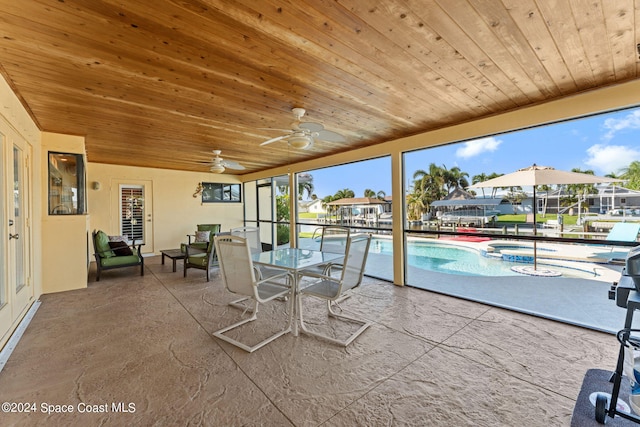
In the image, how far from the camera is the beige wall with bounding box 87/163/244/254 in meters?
6.57

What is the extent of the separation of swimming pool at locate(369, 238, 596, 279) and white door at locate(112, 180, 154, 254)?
5.96 metres

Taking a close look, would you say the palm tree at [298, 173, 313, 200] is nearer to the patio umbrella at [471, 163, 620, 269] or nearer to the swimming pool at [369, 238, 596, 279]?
the swimming pool at [369, 238, 596, 279]

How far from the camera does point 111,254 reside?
495 cm

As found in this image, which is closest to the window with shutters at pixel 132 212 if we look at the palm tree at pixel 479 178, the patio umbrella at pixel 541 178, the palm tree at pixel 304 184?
the palm tree at pixel 304 184

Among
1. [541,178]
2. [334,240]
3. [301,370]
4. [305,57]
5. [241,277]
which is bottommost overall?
[301,370]

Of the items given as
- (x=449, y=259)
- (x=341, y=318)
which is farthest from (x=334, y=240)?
(x=449, y=259)

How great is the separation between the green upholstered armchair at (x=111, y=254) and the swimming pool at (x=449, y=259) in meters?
4.52

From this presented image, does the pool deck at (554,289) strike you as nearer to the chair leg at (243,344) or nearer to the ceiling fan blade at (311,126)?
the chair leg at (243,344)

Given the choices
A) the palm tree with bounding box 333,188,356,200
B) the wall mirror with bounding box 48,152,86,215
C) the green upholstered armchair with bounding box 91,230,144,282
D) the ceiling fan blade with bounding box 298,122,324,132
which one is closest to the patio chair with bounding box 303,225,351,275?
the ceiling fan blade with bounding box 298,122,324,132

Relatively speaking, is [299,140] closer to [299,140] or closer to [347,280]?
[299,140]

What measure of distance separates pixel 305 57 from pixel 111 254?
5.10 m

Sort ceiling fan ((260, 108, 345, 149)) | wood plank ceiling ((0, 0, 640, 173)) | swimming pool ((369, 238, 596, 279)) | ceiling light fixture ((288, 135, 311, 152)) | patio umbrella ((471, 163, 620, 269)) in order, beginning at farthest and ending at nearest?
1. swimming pool ((369, 238, 596, 279))
2. patio umbrella ((471, 163, 620, 269))
3. ceiling light fixture ((288, 135, 311, 152))
4. ceiling fan ((260, 108, 345, 149))
5. wood plank ceiling ((0, 0, 640, 173))

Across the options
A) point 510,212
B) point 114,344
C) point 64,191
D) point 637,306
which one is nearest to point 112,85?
point 114,344

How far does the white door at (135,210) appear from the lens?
6.86m
